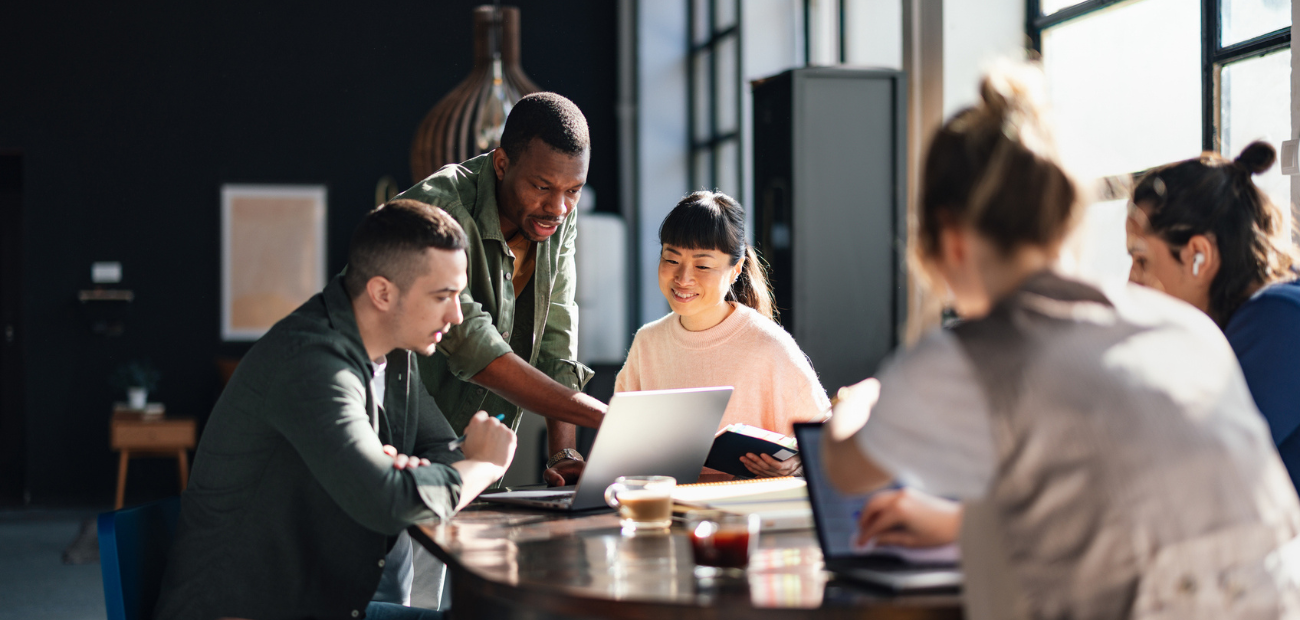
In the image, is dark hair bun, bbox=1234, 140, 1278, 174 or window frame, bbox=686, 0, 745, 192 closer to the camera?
dark hair bun, bbox=1234, 140, 1278, 174

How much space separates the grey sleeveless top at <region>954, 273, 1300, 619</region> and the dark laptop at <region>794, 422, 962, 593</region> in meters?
0.16

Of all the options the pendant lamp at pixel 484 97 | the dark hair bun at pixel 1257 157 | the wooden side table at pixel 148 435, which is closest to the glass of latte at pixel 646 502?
the dark hair bun at pixel 1257 157

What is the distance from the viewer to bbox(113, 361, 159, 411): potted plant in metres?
7.30

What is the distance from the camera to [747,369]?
262cm

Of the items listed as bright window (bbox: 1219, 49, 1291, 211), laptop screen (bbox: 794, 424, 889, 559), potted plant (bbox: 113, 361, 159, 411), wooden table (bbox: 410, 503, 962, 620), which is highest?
bright window (bbox: 1219, 49, 1291, 211)

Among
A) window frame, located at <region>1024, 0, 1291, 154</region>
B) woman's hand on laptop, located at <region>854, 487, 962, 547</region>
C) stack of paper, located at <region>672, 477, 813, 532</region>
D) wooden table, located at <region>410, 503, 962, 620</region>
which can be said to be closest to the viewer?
wooden table, located at <region>410, 503, 962, 620</region>

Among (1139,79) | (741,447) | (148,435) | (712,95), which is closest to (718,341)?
(741,447)

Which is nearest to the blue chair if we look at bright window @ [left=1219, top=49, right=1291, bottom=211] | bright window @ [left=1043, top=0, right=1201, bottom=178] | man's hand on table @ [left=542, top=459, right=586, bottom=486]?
man's hand on table @ [left=542, top=459, right=586, bottom=486]

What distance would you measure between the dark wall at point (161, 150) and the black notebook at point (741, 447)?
6.34m

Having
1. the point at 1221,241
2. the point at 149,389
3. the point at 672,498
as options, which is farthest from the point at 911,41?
the point at 149,389

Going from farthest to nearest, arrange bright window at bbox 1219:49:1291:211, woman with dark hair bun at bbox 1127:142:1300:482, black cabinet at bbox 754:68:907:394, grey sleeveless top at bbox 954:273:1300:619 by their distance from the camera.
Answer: black cabinet at bbox 754:68:907:394 → bright window at bbox 1219:49:1291:211 → woman with dark hair bun at bbox 1127:142:1300:482 → grey sleeveless top at bbox 954:273:1300:619

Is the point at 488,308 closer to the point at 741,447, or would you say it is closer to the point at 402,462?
the point at 741,447

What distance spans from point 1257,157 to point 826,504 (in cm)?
110

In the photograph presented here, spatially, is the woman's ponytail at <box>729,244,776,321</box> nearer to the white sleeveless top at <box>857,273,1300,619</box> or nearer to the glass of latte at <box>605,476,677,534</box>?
the glass of latte at <box>605,476,677,534</box>
